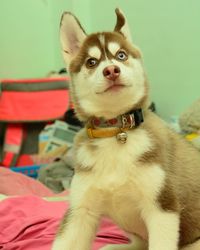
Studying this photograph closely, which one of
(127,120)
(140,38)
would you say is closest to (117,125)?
(127,120)

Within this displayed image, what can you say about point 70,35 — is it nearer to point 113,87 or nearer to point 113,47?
point 113,47

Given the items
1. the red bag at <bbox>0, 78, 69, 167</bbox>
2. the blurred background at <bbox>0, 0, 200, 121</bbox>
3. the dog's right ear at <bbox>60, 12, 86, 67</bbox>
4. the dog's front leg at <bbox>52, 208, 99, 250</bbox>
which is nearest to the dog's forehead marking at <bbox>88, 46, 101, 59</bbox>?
the dog's right ear at <bbox>60, 12, 86, 67</bbox>

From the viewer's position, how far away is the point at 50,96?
3.99 meters

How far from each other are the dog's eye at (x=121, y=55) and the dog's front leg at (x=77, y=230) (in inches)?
21.3

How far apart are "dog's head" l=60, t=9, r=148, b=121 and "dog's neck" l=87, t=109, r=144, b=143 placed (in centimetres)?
2

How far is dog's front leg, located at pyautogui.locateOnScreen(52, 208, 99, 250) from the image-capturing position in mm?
1446

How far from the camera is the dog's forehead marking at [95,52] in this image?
1.47 metres

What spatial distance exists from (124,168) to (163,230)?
0.23 metres

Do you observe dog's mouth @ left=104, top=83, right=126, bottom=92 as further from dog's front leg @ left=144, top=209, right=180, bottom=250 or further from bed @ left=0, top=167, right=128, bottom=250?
bed @ left=0, top=167, right=128, bottom=250

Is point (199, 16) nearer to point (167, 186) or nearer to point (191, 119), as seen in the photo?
point (191, 119)

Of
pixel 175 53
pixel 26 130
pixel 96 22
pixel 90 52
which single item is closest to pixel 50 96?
pixel 26 130

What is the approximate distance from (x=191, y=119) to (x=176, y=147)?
128 centimetres

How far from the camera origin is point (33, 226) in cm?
204

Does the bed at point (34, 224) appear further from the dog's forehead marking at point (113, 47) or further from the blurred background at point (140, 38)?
the blurred background at point (140, 38)
